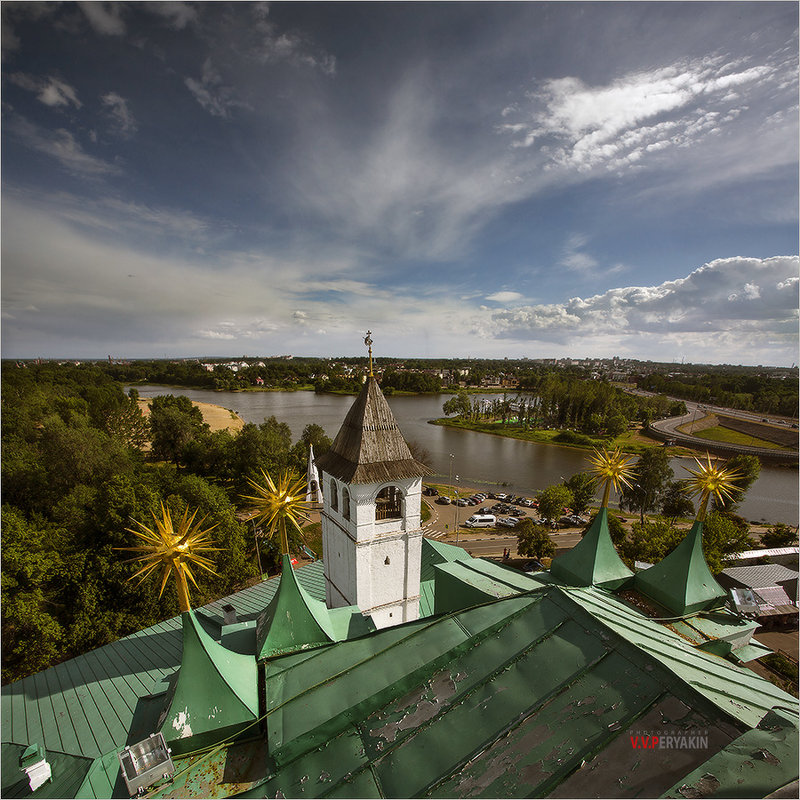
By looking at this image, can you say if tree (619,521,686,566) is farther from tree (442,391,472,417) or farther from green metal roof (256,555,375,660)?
tree (442,391,472,417)

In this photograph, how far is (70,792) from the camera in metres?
5.78

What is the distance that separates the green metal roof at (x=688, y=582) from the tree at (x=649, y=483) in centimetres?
2467

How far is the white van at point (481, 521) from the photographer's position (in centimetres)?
2848

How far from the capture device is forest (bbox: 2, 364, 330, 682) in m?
12.7

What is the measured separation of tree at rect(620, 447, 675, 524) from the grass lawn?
101 feet

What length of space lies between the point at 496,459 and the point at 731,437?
40682 mm

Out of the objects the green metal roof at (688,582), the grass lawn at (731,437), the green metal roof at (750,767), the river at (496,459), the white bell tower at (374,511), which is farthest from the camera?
the grass lawn at (731,437)

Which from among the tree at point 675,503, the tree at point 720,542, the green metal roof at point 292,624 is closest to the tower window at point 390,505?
the green metal roof at point 292,624

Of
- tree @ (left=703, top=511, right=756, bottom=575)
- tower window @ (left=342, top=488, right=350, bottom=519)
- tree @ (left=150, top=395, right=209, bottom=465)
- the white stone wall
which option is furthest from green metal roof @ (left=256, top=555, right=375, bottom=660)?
tree @ (left=150, top=395, right=209, bottom=465)

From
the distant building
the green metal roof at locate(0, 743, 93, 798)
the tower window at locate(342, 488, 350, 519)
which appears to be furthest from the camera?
the tower window at locate(342, 488, 350, 519)

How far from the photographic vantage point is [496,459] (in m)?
49.1

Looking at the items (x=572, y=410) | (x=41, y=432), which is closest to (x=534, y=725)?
(x=41, y=432)

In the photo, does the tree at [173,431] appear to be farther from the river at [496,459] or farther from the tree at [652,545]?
the tree at [652,545]

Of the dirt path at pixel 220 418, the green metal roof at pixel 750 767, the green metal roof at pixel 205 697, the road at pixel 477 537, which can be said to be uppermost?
the green metal roof at pixel 750 767
